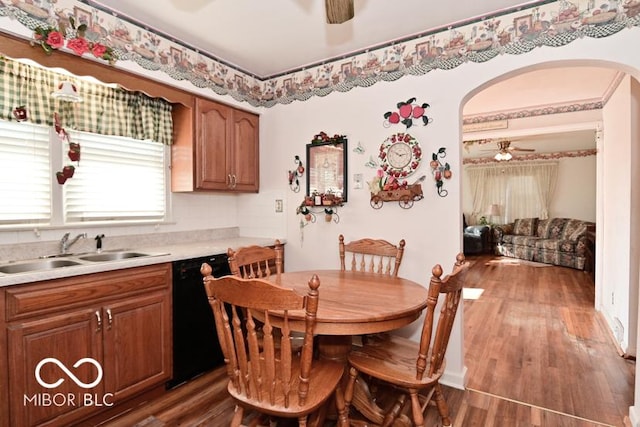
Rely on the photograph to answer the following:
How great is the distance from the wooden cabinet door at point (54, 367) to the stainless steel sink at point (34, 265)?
419 mm

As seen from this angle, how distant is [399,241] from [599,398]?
1.57 meters

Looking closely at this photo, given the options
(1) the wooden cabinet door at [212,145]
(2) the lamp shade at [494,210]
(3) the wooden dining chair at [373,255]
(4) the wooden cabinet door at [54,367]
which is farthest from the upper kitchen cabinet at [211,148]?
(2) the lamp shade at [494,210]

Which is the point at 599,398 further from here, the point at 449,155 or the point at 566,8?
the point at 566,8

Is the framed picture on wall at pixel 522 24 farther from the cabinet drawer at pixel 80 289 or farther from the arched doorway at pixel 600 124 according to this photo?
the cabinet drawer at pixel 80 289

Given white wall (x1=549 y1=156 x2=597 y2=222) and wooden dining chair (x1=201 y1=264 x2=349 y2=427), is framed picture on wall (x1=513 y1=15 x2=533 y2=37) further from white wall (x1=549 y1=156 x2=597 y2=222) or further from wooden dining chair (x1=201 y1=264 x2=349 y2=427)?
white wall (x1=549 y1=156 x2=597 y2=222)

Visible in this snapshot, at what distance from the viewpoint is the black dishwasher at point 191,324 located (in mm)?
2309

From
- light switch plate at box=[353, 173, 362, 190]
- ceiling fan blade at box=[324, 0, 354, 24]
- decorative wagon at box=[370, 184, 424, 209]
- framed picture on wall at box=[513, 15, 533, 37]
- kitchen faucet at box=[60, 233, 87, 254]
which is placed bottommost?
kitchen faucet at box=[60, 233, 87, 254]

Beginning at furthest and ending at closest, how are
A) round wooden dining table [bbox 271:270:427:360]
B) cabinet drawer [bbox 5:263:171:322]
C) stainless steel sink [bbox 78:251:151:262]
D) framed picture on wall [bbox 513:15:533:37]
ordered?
stainless steel sink [bbox 78:251:151:262], framed picture on wall [bbox 513:15:533:37], cabinet drawer [bbox 5:263:171:322], round wooden dining table [bbox 271:270:427:360]

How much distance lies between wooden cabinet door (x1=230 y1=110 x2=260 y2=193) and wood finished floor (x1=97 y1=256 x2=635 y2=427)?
5.17 feet

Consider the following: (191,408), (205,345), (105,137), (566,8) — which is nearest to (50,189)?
(105,137)

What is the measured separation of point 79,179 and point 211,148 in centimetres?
94

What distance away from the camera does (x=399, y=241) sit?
2580 mm

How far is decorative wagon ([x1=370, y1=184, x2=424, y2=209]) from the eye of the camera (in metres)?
2.48

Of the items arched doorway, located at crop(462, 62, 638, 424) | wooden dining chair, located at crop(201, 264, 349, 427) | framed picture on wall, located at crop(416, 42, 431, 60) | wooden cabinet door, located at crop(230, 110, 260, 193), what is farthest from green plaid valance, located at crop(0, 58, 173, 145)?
arched doorway, located at crop(462, 62, 638, 424)
